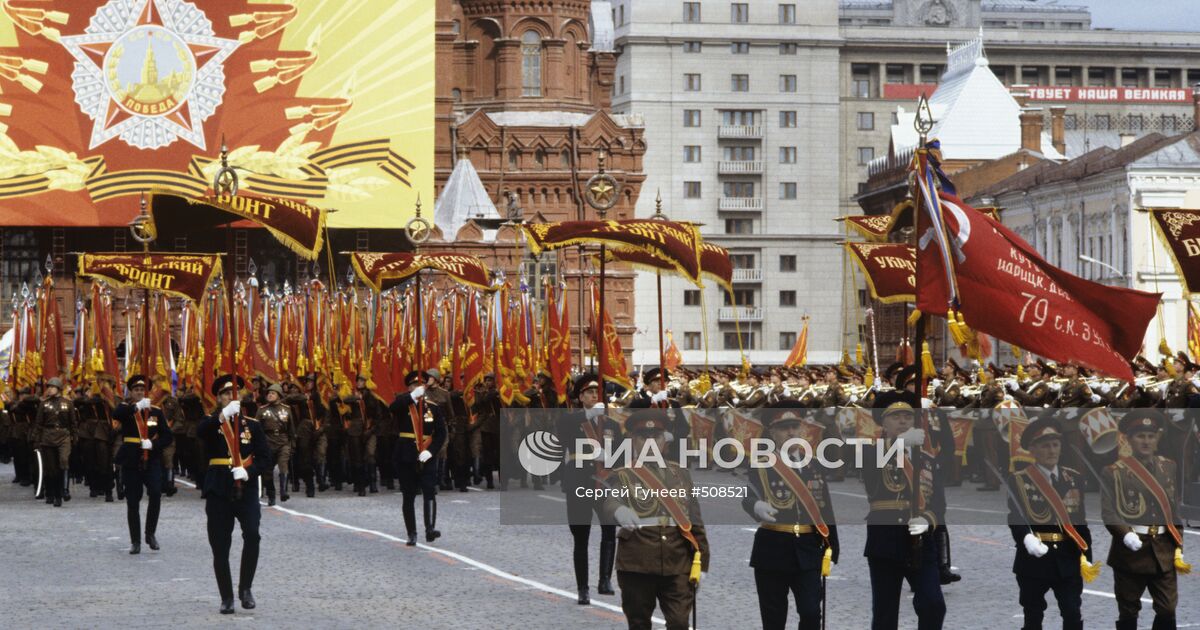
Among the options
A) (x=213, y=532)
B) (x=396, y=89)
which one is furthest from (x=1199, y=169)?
(x=213, y=532)

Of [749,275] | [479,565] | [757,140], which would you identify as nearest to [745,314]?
[749,275]

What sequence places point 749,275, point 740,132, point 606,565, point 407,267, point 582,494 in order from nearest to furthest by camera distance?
point 582,494
point 606,565
point 407,267
point 740,132
point 749,275

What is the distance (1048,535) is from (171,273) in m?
15.4

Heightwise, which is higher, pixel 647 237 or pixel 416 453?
pixel 647 237

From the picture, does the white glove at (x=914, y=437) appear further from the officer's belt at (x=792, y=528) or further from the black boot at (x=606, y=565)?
the black boot at (x=606, y=565)

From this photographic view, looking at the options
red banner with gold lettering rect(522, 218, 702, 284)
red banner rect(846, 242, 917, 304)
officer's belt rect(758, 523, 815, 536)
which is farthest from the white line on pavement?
red banner rect(846, 242, 917, 304)

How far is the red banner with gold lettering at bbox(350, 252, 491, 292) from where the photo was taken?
103 feet

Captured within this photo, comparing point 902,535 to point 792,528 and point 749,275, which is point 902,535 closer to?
point 792,528

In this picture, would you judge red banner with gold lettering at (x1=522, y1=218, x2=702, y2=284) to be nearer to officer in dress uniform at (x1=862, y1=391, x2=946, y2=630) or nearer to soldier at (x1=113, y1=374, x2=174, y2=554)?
soldier at (x1=113, y1=374, x2=174, y2=554)

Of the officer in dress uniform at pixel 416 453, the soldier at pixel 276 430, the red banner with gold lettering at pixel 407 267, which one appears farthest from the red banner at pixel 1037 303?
the red banner with gold lettering at pixel 407 267

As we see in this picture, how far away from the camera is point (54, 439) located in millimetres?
28828

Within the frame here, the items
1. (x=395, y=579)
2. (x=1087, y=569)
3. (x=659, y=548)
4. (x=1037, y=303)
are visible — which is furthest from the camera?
(x=395, y=579)

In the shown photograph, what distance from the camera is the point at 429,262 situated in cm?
3112

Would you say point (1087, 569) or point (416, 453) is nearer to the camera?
point (1087, 569)
